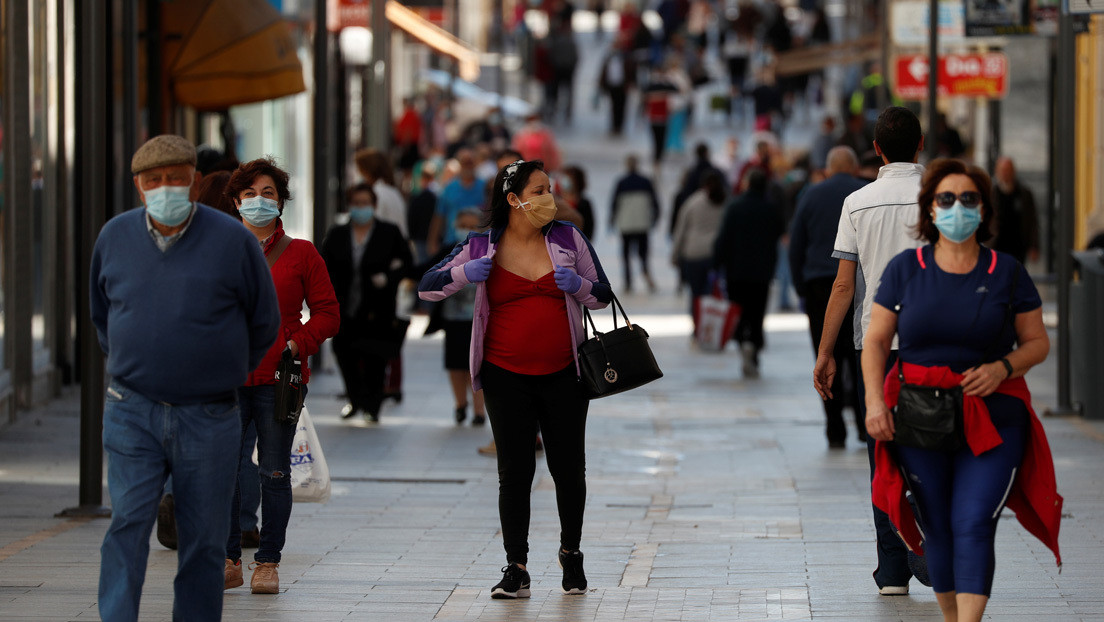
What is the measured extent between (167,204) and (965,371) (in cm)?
256

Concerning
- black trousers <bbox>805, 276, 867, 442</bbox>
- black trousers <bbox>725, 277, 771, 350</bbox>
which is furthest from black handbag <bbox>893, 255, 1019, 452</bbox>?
black trousers <bbox>725, 277, 771, 350</bbox>

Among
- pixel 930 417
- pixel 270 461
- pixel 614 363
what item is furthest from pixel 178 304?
pixel 930 417

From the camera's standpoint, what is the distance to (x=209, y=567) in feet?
19.5

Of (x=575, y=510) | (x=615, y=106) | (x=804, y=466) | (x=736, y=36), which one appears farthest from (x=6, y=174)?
(x=736, y=36)

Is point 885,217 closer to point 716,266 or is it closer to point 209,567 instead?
point 209,567

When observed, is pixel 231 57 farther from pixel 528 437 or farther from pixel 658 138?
pixel 658 138

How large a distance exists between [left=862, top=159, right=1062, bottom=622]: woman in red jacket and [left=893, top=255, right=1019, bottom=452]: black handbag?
0.02 metres

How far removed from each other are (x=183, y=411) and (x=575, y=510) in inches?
87.8

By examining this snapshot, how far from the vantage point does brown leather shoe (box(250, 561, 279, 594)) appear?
7527 millimetres

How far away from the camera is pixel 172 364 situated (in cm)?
574

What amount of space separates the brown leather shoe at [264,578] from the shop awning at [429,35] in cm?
1924

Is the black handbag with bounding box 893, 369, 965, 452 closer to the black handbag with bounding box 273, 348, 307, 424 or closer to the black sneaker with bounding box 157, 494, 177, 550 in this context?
the black handbag with bounding box 273, 348, 307, 424

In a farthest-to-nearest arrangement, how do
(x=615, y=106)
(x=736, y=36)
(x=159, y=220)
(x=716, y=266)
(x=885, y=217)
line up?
(x=736, y=36) < (x=615, y=106) < (x=716, y=266) < (x=885, y=217) < (x=159, y=220)

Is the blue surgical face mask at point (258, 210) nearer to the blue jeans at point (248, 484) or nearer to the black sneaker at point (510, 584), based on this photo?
the blue jeans at point (248, 484)
